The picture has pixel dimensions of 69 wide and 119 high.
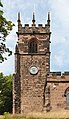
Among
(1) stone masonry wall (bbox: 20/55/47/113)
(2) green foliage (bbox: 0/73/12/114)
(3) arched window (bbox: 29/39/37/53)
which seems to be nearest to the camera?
(1) stone masonry wall (bbox: 20/55/47/113)

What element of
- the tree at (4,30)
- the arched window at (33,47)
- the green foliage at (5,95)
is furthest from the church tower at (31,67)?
the tree at (4,30)

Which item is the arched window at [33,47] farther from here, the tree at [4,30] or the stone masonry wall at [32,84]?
the tree at [4,30]

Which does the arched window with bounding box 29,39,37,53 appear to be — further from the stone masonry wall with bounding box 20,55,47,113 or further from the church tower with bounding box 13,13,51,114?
the stone masonry wall with bounding box 20,55,47,113

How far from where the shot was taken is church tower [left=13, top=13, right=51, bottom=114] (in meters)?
53.1

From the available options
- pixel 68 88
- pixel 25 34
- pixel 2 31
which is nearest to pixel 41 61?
pixel 25 34

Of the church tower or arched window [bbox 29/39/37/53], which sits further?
arched window [bbox 29/39/37/53]

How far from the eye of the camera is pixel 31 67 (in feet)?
178

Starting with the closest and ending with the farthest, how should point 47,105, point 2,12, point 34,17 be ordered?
point 2,12
point 47,105
point 34,17

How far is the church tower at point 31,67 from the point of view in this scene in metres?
53.1

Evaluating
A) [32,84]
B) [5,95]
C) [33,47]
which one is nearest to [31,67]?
[32,84]

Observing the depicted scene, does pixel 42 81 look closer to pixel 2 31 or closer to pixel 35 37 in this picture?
pixel 35 37

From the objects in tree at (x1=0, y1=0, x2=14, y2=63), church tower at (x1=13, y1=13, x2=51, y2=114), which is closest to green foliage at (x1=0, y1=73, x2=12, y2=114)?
church tower at (x1=13, y1=13, x2=51, y2=114)

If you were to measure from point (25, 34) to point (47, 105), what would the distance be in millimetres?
12272

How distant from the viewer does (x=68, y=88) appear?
48125 millimetres
